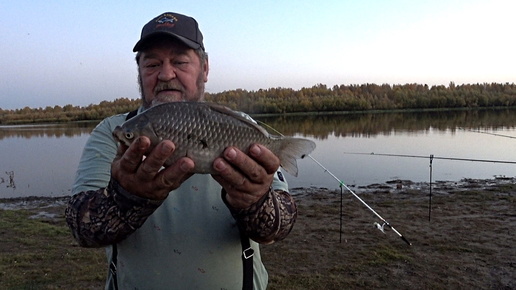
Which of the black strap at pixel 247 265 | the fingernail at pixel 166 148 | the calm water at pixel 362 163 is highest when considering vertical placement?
the fingernail at pixel 166 148

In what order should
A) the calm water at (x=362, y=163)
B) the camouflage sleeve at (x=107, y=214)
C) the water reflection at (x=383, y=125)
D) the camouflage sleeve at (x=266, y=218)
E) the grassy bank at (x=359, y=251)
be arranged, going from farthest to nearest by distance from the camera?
1. the water reflection at (x=383, y=125)
2. the calm water at (x=362, y=163)
3. the grassy bank at (x=359, y=251)
4. the camouflage sleeve at (x=266, y=218)
5. the camouflage sleeve at (x=107, y=214)

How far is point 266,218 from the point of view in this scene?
7.06 feet

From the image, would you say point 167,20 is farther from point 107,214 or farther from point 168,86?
point 107,214

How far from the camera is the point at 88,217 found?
6.81ft

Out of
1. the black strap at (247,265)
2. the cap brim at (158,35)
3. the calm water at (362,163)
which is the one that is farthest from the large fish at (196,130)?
the calm water at (362,163)

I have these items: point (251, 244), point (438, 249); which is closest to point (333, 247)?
point (438, 249)

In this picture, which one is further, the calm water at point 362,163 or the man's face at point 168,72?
the calm water at point 362,163

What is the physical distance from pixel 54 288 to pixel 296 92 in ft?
243

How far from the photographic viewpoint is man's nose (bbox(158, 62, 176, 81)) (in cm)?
262

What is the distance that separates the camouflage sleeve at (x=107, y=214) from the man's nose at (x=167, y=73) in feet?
2.79

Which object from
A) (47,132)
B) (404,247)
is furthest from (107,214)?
(47,132)

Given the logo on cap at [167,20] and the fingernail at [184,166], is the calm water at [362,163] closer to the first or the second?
the logo on cap at [167,20]

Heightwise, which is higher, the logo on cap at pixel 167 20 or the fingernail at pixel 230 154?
the logo on cap at pixel 167 20

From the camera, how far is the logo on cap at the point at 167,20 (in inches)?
104
